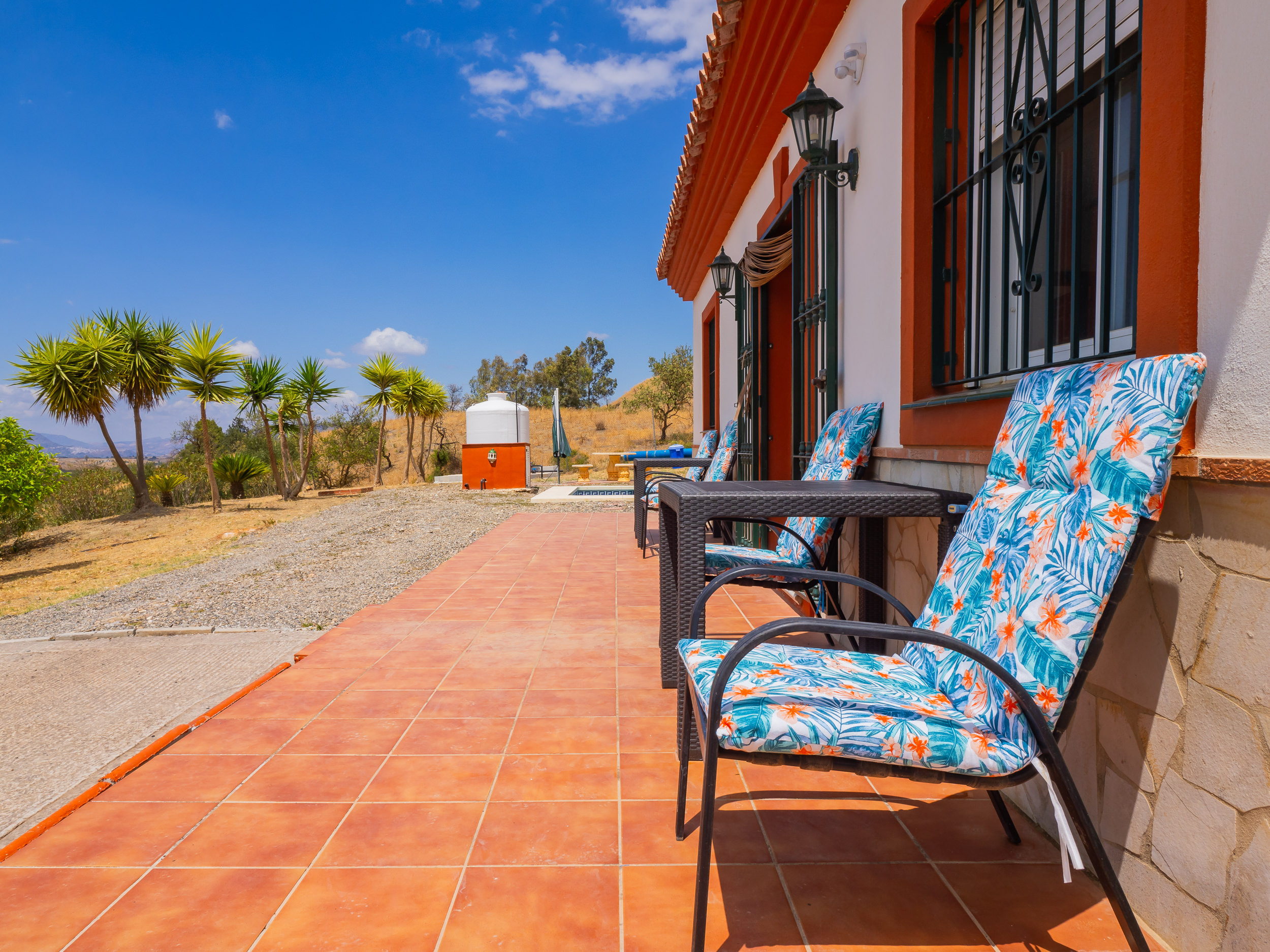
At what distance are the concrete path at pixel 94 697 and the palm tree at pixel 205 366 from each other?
37.0 ft

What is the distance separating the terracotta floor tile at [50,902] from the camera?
1.26 m

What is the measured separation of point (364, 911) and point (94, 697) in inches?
83.5

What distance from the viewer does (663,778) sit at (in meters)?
1.89

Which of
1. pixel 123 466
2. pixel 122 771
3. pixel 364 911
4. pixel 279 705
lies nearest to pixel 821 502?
pixel 364 911

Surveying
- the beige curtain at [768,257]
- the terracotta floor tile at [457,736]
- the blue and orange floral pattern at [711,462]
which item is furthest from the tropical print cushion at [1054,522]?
the beige curtain at [768,257]

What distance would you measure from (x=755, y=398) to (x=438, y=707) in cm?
350

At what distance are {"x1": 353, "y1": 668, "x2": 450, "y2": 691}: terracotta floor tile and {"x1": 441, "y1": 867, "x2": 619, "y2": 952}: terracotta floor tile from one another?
1.30 meters

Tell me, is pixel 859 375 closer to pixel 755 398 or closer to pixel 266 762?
pixel 755 398

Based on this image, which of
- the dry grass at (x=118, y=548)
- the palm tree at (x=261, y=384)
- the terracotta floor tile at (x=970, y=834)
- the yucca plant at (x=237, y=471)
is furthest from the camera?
the yucca plant at (x=237, y=471)

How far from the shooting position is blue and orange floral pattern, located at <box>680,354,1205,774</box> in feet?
3.53

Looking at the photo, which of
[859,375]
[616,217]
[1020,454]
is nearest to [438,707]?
[1020,454]

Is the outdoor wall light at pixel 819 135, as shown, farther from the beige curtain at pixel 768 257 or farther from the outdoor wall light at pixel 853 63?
the beige curtain at pixel 768 257

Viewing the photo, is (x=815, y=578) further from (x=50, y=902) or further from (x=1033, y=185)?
(x=50, y=902)

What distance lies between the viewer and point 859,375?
3.07 meters
